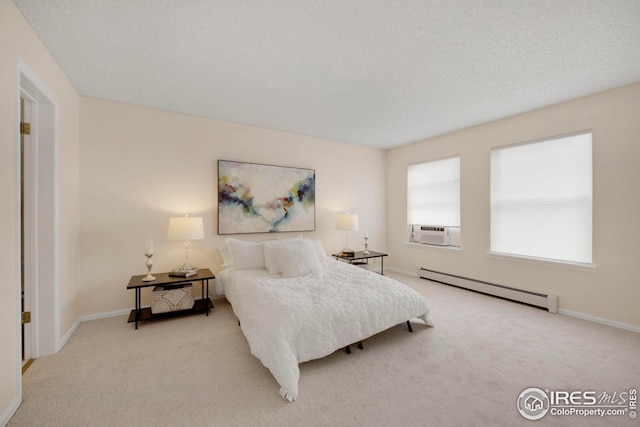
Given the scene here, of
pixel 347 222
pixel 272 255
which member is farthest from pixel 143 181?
pixel 347 222

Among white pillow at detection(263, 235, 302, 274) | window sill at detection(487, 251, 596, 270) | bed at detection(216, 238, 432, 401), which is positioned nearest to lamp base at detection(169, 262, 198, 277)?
bed at detection(216, 238, 432, 401)

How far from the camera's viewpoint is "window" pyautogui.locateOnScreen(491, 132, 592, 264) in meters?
3.13

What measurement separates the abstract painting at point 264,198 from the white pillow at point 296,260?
38.4 inches

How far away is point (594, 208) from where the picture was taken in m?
3.02

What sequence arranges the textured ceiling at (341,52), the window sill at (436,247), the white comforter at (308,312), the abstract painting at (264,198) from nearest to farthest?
the textured ceiling at (341,52) < the white comforter at (308,312) < the abstract painting at (264,198) < the window sill at (436,247)

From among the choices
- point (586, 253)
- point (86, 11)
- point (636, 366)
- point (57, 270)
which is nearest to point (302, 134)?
point (86, 11)

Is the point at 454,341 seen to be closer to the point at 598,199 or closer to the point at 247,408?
the point at 247,408

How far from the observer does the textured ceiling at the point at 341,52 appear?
1759 mm

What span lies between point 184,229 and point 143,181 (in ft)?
2.94

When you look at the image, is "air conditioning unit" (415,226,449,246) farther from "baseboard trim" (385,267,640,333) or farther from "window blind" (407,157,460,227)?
"baseboard trim" (385,267,640,333)

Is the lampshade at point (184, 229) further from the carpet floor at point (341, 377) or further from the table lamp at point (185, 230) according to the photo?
the carpet floor at point (341, 377)

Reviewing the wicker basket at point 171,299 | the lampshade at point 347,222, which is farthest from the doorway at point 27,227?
the lampshade at point 347,222

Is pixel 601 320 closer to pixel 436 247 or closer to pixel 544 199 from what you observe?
pixel 544 199

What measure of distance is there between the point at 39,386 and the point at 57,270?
96 centimetres
